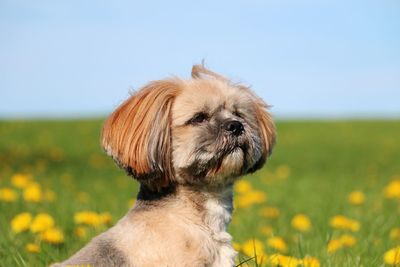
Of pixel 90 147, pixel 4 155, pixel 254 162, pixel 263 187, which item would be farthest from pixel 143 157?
pixel 90 147

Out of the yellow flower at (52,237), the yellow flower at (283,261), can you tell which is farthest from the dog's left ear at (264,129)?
the yellow flower at (52,237)

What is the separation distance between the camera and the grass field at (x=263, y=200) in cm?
614

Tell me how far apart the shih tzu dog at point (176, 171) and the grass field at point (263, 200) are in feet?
3.29

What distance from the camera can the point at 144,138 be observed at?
14.1 ft

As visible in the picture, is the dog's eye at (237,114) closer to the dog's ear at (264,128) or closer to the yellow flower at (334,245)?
the dog's ear at (264,128)

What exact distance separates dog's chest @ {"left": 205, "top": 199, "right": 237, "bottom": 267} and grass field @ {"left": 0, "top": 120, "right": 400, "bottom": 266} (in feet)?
2.73

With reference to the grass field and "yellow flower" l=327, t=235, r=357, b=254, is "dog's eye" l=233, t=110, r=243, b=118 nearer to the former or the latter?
the grass field

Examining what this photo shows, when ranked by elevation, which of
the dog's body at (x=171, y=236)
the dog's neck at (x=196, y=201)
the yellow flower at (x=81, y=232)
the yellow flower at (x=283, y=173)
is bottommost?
the yellow flower at (x=283, y=173)

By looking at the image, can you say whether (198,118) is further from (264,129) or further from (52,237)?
(52,237)

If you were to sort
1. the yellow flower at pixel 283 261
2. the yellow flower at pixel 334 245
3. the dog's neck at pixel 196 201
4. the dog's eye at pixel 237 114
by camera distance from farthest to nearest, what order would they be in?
the yellow flower at pixel 334 245, the yellow flower at pixel 283 261, the dog's eye at pixel 237 114, the dog's neck at pixel 196 201

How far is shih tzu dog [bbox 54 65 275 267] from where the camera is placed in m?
4.22

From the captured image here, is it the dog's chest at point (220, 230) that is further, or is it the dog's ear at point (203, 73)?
the dog's ear at point (203, 73)

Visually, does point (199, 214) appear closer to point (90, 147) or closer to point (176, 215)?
point (176, 215)

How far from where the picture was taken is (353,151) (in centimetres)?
2734
